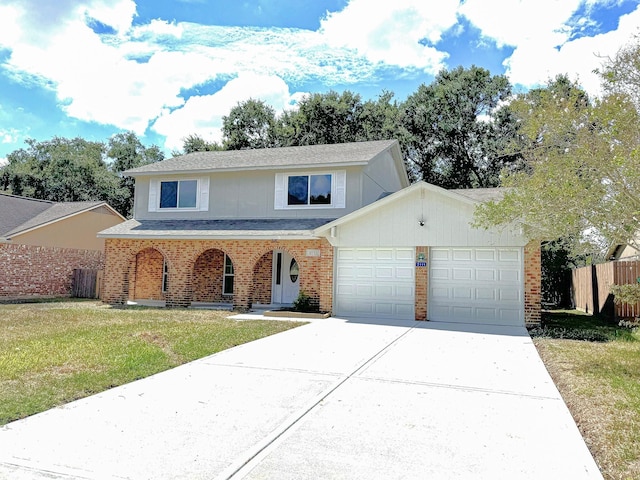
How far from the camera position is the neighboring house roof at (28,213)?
2003cm

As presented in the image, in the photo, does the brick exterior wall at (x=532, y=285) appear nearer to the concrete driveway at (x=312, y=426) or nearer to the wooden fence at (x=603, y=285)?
the wooden fence at (x=603, y=285)

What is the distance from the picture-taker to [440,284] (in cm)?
1292

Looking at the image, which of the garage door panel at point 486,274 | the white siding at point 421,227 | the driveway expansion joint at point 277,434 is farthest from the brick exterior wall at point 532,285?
the driveway expansion joint at point 277,434

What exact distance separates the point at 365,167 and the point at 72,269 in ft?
49.6

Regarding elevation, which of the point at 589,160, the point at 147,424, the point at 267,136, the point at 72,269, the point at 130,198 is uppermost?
the point at 267,136

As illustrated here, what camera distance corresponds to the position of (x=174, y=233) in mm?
15961

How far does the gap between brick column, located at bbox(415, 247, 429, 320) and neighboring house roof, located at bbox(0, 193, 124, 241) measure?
16836 millimetres

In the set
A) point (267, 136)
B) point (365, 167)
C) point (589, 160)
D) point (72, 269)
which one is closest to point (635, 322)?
point (589, 160)

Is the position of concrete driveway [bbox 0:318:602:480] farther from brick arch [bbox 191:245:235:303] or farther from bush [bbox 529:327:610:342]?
brick arch [bbox 191:245:235:303]

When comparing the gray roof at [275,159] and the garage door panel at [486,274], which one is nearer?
the garage door panel at [486,274]

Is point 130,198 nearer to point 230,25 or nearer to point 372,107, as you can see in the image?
point 372,107

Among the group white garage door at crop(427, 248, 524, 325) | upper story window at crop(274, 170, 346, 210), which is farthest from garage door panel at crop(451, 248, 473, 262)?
upper story window at crop(274, 170, 346, 210)

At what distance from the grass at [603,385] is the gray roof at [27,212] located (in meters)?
20.6

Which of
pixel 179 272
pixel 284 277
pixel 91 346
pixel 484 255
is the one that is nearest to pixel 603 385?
pixel 484 255
